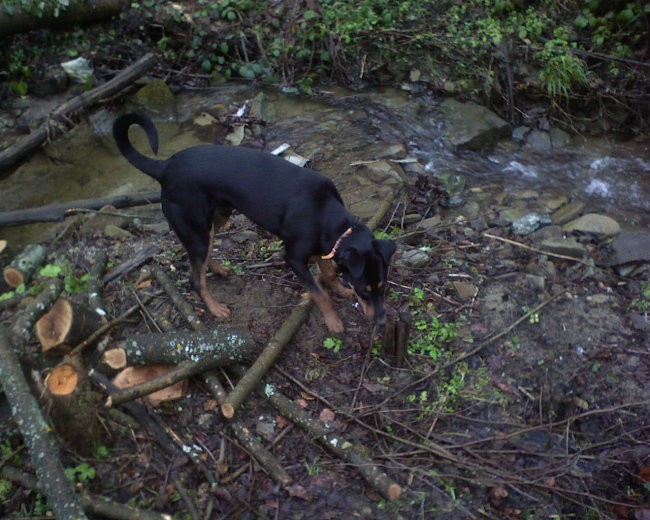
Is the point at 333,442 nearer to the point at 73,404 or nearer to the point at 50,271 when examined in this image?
the point at 73,404

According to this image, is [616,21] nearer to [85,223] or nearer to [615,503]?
[615,503]

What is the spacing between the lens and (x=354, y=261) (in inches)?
153

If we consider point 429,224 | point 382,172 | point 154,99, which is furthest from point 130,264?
point 154,99

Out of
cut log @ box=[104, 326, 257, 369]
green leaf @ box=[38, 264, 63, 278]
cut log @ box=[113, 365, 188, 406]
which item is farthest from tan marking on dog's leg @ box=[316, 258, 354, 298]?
green leaf @ box=[38, 264, 63, 278]

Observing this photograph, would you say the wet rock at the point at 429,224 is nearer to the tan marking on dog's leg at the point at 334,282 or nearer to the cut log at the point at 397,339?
the tan marking on dog's leg at the point at 334,282

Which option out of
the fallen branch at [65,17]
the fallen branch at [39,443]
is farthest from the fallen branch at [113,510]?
the fallen branch at [65,17]

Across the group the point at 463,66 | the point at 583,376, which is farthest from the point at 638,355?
the point at 463,66

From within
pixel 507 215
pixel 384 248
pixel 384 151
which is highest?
pixel 384 248

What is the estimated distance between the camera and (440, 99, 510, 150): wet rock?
7.30 m

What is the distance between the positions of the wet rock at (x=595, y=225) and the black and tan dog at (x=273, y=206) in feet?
8.46

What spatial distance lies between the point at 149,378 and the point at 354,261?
5.20 feet

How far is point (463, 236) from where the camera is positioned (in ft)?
18.4

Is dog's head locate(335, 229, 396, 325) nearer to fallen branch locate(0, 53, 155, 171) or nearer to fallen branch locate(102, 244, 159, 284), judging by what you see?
fallen branch locate(102, 244, 159, 284)

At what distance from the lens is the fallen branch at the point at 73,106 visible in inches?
274
